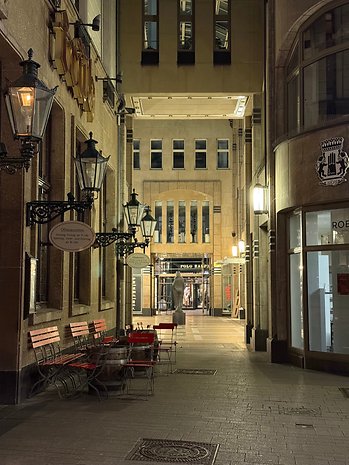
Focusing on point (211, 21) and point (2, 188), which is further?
point (211, 21)

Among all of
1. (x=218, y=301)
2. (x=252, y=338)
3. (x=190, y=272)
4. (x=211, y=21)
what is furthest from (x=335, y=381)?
(x=190, y=272)

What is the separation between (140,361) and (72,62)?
228 inches

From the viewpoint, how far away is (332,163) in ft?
41.5

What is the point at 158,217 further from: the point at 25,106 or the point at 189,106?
the point at 25,106

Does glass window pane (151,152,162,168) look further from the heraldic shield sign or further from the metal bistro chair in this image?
the metal bistro chair

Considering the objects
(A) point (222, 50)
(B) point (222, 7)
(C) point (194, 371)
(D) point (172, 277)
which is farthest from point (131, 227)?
(D) point (172, 277)

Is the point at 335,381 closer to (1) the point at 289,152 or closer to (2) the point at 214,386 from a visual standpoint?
(2) the point at 214,386

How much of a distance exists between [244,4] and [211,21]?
1.15m

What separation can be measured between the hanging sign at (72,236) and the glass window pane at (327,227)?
5653 mm

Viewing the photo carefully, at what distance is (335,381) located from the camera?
1170 centimetres

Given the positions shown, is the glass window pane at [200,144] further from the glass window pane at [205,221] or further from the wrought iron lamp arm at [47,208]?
the wrought iron lamp arm at [47,208]

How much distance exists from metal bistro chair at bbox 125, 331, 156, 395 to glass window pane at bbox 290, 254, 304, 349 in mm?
3498

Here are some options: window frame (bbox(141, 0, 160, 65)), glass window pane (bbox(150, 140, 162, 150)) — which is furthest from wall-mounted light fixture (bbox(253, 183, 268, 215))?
glass window pane (bbox(150, 140, 162, 150))

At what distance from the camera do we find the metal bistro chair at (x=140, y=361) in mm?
10286
